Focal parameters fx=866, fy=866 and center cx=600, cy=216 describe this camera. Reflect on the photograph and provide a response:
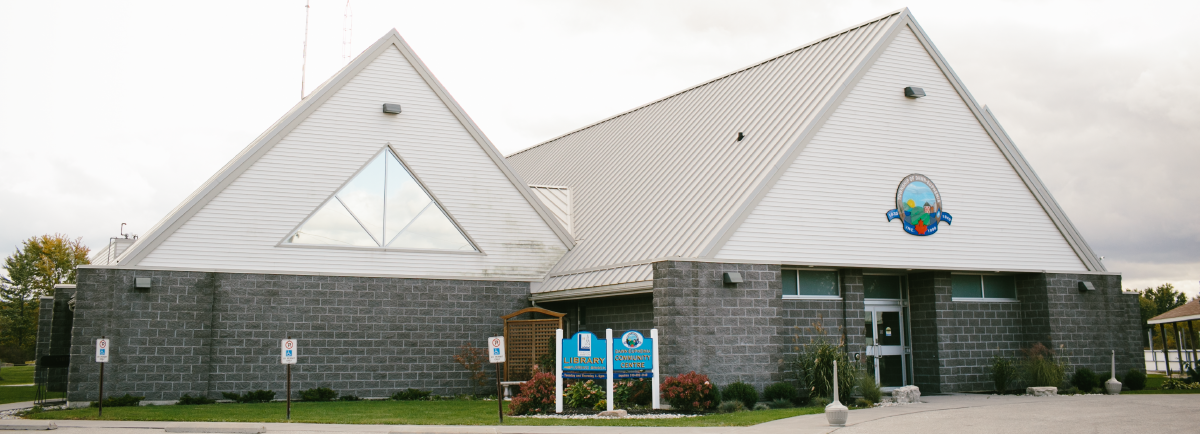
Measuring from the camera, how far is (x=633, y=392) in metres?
17.5

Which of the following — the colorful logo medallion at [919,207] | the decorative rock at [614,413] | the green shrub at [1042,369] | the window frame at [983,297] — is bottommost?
the decorative rock at [614,413]

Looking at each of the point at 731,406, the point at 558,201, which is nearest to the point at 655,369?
the point at 731,406

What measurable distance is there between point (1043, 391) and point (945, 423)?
26.2ft

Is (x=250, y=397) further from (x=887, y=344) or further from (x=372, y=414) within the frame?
(x=887, y=344)

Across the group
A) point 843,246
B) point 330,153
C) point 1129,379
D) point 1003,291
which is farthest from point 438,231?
point 1129,379

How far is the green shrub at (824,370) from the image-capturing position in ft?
58.7

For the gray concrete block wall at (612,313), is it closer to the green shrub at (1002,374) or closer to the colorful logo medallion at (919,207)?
the colorful logo medallion at (919,207)

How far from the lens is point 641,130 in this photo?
1117 inches

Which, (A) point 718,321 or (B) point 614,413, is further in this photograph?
(A) point 718,321

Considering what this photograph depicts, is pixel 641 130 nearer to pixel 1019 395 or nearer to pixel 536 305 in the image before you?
pixel 536 305

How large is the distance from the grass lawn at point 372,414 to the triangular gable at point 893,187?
12.6 ft

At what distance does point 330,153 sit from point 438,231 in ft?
11.1

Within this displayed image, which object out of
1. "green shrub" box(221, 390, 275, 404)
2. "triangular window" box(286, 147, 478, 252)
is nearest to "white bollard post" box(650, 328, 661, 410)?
"triangular window" box(286, 147, 478, 252)

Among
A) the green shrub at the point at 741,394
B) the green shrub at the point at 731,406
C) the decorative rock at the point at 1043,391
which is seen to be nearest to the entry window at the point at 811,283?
the green shrub at the point at 741,394
